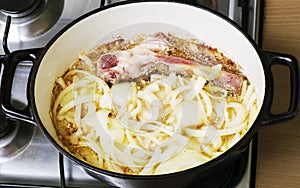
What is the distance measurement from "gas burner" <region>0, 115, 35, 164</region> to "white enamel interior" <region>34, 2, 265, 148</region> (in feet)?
0.20

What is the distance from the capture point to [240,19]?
3.06 ft

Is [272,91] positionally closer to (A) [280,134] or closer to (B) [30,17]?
(A) [280,134]

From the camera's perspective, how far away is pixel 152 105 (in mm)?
846

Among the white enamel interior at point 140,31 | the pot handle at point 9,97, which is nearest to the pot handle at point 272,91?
the white enamel interior at point 140,31

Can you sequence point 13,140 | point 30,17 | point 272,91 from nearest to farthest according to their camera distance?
point 272,91 < point 13,140 < point 30,17

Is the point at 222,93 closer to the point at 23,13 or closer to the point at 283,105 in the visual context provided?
the point at 283,105

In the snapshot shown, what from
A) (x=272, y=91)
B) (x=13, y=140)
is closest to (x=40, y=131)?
(x=13, y=140)

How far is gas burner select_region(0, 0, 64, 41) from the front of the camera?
96 centimetres

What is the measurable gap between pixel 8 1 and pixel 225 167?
1.38 ft

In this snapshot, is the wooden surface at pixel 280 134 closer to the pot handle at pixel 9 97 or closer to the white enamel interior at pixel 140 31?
the white enamel interior at pixel 140 31

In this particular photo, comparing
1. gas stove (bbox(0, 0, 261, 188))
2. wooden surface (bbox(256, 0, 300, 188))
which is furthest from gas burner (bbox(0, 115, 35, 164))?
wooden surface (bbox(256, 0, 300, 188))

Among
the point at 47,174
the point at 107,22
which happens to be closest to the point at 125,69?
the point at 107,22

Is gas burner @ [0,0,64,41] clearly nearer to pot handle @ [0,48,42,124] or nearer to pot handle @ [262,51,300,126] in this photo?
pot handle @ [0,48,42,124]

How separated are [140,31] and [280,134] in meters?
0.25
